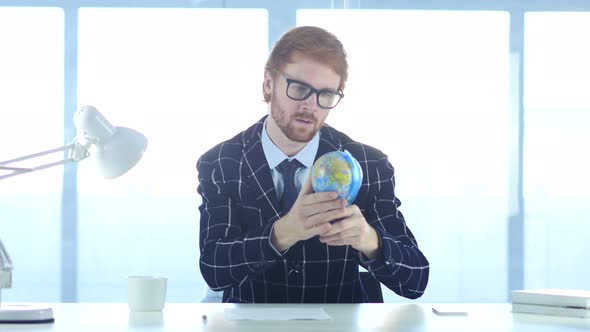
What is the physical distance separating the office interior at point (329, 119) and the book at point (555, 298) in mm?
2257

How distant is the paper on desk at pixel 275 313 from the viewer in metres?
1.97

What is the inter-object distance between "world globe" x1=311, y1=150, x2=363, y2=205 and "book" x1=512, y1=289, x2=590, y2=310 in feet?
1.63

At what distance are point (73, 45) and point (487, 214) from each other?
228 cm

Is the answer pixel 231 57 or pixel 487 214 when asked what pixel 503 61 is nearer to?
pixel 487 214

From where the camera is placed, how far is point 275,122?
8.71 ft

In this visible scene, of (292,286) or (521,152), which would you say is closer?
(292,286)

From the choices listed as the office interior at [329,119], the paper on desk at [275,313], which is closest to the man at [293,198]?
the paper on desk at [275,313]

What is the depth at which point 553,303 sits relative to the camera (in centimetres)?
213

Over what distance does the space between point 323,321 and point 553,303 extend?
0.59 m

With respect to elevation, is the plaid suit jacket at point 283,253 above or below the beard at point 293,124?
below

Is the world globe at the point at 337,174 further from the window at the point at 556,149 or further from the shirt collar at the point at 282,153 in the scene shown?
the window at the point at 556,149

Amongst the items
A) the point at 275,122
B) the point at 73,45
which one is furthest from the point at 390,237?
the point at 73,45

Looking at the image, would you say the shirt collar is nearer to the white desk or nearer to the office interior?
the white desk

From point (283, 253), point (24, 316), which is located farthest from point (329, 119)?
point (24, 316)
